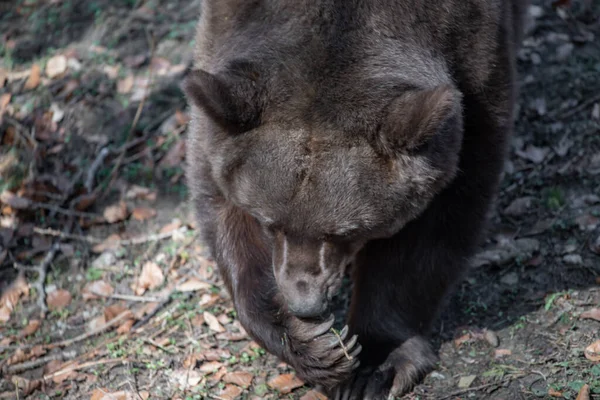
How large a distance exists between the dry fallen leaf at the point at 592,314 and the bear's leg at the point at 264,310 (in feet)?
4.80

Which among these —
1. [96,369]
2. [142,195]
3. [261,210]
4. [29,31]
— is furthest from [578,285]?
[29,31]

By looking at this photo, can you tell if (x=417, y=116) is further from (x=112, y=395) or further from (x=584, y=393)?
(x=112, y=395)

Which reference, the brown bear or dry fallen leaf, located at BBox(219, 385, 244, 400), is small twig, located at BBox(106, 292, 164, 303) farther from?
dry fallen leaf, located at BBox(219, 385, 244, 400)

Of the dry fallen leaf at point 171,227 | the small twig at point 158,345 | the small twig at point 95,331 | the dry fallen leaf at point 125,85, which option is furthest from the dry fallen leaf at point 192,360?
the dry fallen leaf at point 125,85

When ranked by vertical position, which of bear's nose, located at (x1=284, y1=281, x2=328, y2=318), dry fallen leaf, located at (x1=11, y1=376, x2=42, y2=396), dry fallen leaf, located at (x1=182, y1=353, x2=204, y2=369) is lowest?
dry fallen leaf, located at (x1=11, y1=376, x2=42, y2=396)

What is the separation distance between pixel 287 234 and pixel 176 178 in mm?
3063

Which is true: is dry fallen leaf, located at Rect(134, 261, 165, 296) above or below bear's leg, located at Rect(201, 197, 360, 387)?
below

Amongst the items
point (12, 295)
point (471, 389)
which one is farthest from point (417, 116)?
point (12, 295)

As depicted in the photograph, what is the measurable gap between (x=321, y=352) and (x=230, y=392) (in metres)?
0.73

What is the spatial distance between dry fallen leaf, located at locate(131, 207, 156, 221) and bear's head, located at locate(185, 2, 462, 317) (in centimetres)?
258

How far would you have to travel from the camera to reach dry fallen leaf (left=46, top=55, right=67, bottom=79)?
775 cm

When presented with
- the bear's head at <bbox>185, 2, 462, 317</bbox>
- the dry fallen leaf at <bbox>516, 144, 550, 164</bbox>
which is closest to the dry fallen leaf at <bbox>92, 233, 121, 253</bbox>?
the bear's head at <bbox>185, 2, 462, 317</bbox>

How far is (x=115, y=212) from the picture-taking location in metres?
6.49

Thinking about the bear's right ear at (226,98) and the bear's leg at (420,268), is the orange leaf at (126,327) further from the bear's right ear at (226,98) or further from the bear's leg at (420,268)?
the bear's right ear at (226,98)
